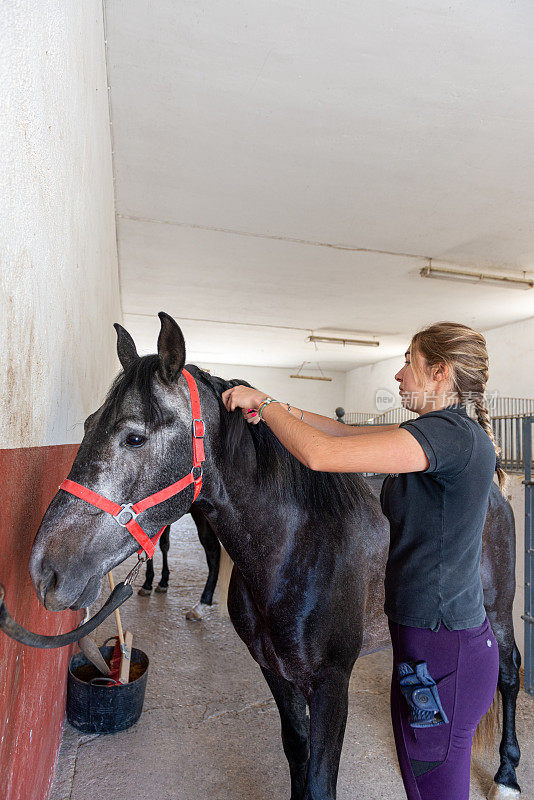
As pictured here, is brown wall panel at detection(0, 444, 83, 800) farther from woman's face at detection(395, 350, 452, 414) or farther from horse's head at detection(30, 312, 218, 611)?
woman's face at detection(395, 350, 452, 414)

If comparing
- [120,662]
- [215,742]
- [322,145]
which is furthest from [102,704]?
[322,145]

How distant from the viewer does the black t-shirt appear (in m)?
1.11

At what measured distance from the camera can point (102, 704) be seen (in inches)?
90.7

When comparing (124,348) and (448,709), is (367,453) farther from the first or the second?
(124,348)

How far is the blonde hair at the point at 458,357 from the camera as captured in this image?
4.07ft

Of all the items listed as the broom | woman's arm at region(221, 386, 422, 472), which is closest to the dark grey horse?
woman's arm at region(221, 386, 422, 472)

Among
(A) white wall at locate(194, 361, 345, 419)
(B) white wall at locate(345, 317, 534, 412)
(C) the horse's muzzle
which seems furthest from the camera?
(A) white wall at locate(194, 361, 345, 419)

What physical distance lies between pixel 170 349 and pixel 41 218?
0.38 meters

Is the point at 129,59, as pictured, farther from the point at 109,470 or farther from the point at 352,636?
the point at 352,636

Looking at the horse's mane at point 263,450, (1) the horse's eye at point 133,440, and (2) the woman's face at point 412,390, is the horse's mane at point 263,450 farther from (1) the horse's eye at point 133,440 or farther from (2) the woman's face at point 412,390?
(2) the woman's face at point 412,390

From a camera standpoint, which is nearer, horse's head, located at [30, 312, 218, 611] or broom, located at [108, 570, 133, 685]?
horse's head, located at [30, 312, 218, 611]

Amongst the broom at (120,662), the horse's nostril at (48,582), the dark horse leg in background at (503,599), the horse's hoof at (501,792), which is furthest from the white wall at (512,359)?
the horse's nostril at (48,582)

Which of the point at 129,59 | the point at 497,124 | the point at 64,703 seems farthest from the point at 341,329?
the point at 64,703

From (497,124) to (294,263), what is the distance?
3.66 meters
